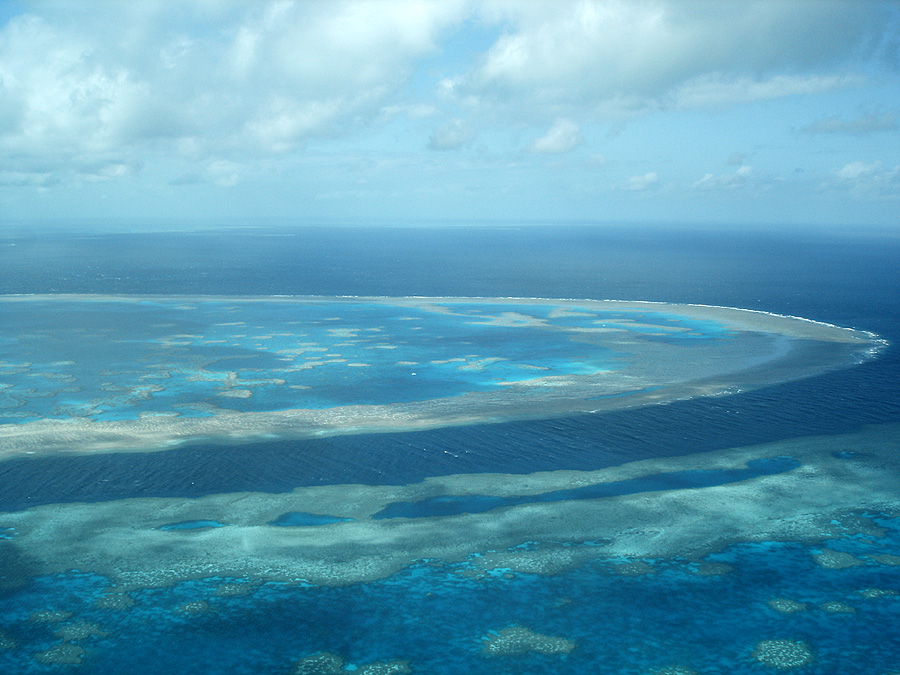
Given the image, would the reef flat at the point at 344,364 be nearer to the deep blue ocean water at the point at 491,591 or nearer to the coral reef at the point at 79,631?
the deep blue ocean water at the point at 491,591

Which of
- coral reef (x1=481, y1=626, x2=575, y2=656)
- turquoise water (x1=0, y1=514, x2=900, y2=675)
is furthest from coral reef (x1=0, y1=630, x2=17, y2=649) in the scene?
coral reef (x1=481, y1=626, x2=575, y2=656)

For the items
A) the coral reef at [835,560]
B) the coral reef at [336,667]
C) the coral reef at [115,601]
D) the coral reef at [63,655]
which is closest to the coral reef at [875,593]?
the coral reef at [835,560]

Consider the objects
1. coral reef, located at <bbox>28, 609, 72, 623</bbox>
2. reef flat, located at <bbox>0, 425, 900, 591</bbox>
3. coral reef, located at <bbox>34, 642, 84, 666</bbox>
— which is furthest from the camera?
reef flat, located at <bbox>0, 425, 900, 591</bbox>

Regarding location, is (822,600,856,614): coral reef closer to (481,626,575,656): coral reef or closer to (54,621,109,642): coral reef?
(481,626,575,656): coral reef

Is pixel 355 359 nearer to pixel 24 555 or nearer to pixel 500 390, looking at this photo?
Answer: pixel 500 390

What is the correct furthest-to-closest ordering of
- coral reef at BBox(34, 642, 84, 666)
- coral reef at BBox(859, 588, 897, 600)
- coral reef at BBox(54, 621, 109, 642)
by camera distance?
coral reef at BBox(859, 588, 897, 600)
coral reef at BBox(54, 621, 109, 642)
coral reef at BBox(34, 642, 84, 666)

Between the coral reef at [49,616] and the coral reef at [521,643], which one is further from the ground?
the coral reef at [49,616]
